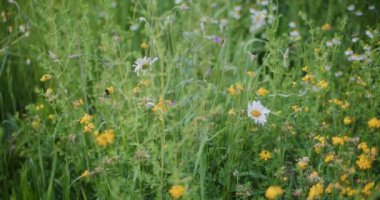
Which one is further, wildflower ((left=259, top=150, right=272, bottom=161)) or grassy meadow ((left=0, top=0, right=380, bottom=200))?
wildflower ((left=259, top=150, right=272, bottom=161))

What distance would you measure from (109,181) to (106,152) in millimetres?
216

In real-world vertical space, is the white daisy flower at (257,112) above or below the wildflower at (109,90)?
below

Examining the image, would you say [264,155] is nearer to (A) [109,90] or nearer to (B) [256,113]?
(B) [256,113]

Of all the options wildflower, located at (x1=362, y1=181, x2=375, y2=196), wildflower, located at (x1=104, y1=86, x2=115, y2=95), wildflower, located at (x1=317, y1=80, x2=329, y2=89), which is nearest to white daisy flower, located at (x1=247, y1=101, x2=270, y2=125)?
wildflower, located at (x1=317, y1=80, x2=329, y2=89)

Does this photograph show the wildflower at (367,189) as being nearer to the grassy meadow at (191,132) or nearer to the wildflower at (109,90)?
the grassy meadow at (191,132)

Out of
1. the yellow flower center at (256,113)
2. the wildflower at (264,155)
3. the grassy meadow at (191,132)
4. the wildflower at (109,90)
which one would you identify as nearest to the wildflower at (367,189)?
the grassy meadow at (191,132)

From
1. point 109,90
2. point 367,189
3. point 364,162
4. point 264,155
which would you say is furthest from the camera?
point 109,90

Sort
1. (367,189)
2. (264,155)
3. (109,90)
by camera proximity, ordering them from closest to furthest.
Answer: (367,189) < (264,155) < (109,90)

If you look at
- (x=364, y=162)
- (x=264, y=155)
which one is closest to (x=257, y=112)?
(x=264, y=155)

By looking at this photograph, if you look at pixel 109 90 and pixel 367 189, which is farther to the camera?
pixel 109 90

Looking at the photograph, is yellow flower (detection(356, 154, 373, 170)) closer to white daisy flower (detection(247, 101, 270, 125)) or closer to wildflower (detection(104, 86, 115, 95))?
white daisy flower (detection(247, 101, 270, 125))

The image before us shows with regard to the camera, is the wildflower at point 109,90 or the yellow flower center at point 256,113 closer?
the yellow flower center at point 256,113

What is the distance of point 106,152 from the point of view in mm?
2037

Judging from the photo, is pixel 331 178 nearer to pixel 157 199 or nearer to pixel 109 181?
pixel 157 199
